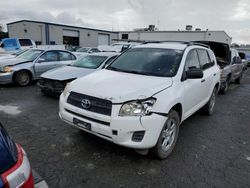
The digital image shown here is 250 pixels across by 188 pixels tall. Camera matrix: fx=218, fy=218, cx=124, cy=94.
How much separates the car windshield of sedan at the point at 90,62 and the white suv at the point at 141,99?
113 inches

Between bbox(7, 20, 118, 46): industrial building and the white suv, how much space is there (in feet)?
105

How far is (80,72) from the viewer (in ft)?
22.7

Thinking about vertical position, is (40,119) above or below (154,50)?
A: below

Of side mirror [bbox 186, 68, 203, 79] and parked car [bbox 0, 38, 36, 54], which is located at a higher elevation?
parked car [bbox 0, 38, 36, 54]


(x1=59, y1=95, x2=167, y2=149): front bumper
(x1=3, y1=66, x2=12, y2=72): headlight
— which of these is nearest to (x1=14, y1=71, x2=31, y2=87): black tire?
(x1=3, y1=66, x2=12, y2=72): headlight

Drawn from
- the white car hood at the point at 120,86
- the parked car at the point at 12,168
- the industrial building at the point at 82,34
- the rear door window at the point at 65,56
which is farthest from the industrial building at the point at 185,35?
the parked car at the point at 12,168

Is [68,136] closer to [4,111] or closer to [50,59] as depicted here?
[4,111]

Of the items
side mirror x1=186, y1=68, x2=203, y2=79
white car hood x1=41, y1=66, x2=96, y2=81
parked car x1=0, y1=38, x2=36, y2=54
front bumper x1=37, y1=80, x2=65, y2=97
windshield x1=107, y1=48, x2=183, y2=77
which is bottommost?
front bumper x1=37, y1=80, x2=65, y2=97

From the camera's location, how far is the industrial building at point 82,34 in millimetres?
32656

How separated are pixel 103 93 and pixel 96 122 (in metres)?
0.43

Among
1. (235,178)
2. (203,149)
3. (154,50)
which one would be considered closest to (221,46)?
(154,50)

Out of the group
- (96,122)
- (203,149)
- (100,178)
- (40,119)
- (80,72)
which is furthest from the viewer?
(80,72)

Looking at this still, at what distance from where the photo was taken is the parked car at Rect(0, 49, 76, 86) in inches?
316

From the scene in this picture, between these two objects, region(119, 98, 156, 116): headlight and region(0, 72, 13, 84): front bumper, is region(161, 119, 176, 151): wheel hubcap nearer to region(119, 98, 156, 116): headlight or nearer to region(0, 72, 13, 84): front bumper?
region(119, 98, 156, 116): headlight
